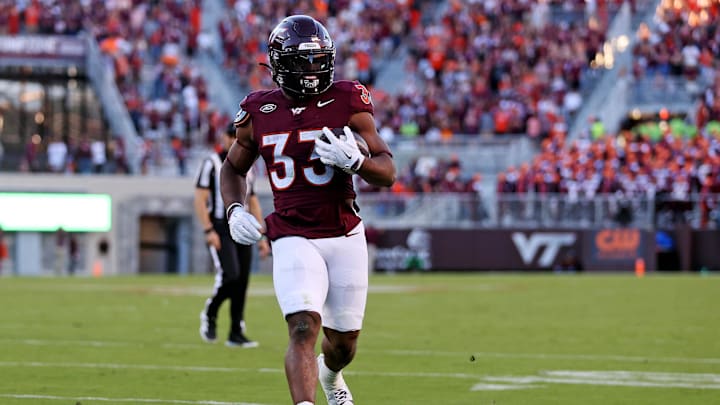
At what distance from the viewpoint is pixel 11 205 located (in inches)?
1318

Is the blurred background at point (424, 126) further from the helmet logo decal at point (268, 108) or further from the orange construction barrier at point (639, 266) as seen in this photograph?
the helmet logo decal at point (268, 108)

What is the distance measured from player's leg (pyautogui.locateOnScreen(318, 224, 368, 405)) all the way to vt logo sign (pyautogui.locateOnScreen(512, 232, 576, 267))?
81.9 ft

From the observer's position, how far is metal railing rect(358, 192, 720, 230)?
30.9 m

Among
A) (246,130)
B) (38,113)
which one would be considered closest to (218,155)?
(246,130)

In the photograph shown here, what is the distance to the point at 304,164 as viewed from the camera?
681cm

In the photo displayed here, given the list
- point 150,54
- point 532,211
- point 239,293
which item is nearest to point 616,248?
point 532,211

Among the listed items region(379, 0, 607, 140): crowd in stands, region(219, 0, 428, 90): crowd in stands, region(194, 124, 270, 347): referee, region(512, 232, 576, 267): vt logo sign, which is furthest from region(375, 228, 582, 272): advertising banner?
region(194, 124, 270, 347): referee

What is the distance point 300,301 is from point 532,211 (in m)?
25.5

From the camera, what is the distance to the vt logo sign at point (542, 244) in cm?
3167

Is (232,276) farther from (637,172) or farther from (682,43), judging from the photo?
(682,43)

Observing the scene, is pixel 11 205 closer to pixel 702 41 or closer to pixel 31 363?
pixel 702 41

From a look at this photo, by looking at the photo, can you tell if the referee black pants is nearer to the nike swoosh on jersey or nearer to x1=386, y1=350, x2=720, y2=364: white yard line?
x1=386, y1=350, x2=720, y2=364: white yard line

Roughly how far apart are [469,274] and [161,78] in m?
10.6

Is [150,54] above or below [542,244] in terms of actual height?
above
